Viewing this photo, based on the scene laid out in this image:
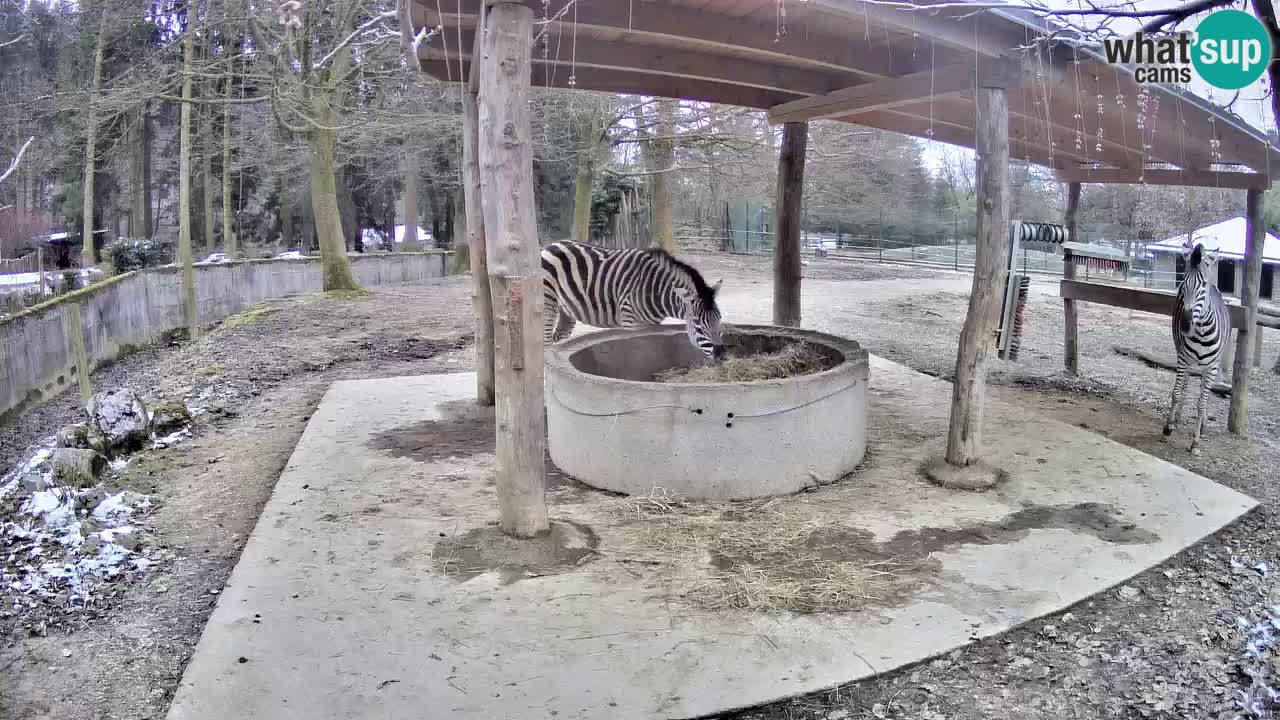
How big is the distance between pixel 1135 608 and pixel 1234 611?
0.47 m

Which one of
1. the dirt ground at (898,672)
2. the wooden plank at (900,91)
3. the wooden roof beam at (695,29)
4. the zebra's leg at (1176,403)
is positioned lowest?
the dirt ground at (898,672)

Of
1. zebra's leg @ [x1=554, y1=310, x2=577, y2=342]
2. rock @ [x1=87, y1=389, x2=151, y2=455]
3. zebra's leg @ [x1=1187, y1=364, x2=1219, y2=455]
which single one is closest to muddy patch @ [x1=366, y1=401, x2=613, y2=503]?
zebra's leg @ [x1=554, y1=310, x2=577, y2=342]

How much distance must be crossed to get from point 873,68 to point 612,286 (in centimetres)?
333

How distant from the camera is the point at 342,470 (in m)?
5.87

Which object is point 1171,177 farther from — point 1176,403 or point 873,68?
point 873,68

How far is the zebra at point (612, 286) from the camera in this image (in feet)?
25.7

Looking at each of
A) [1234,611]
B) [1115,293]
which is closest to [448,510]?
[1234,611]

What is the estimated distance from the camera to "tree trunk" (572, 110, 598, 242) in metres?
16.2

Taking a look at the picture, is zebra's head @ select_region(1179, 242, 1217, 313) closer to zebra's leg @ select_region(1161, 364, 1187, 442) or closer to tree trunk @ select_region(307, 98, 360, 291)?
zebra's leg @ select_region(1161, 364, 1187, 442)

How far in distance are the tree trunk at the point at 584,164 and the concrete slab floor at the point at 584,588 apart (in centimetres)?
1095

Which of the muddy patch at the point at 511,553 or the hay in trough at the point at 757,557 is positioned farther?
the muddy patch at the point at 511,553

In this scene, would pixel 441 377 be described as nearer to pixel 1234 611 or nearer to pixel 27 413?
pixel 27 413

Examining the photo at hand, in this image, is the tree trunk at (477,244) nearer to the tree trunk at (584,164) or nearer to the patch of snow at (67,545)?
the patch of snow at (67,545)

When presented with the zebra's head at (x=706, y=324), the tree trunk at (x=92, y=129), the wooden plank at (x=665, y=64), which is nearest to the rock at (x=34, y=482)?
the wooden plank at (x=665, y=64)
